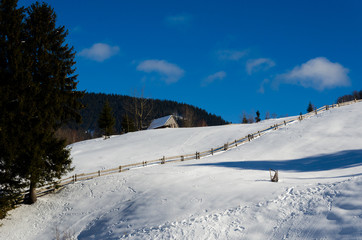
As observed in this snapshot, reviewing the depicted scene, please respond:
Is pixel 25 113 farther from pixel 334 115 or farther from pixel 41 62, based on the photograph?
pixel 334 115

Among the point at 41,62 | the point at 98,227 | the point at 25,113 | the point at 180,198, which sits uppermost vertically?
the point at 41,62

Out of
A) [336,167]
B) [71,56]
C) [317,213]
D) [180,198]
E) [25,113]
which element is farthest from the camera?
[336,167]

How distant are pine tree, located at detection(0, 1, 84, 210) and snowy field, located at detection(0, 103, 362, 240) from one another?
9.72 feet

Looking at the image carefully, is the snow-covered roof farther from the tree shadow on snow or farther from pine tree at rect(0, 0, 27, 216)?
pine tree at rect(0, 0, 27, 216)

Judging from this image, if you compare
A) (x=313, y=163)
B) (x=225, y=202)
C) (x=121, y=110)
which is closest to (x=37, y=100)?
(x=225, y=202)

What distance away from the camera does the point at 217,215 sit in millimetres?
11266

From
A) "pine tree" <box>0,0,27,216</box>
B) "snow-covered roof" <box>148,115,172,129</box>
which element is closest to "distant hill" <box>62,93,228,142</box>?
"snow-covered roof" <box>148,115,172,129</box>

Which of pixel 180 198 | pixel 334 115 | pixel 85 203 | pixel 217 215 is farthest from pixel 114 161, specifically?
pixel 334 115

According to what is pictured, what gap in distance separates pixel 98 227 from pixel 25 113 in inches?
317

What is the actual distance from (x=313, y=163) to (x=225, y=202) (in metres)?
13.7

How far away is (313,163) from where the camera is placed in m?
22.4

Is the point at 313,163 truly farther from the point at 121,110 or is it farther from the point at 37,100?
the point at 121,110

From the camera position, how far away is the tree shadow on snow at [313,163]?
20266mm

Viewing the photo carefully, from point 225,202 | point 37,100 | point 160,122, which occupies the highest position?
point 160,122
